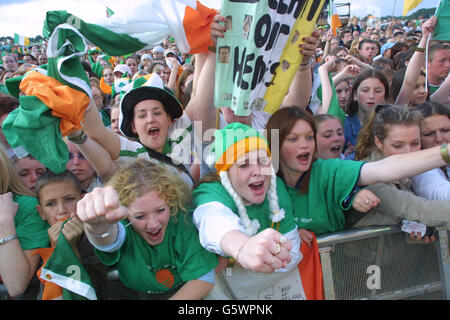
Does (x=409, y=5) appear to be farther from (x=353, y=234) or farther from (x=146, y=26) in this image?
(x=146, y=26)

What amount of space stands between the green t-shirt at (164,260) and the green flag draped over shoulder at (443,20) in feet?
9.40

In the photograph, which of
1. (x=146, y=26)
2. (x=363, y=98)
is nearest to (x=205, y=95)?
(x=146, y=26)

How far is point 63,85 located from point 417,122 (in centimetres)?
228

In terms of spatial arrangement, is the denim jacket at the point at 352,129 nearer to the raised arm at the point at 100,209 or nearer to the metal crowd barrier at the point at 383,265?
the metal crowd barrier at the point at 383,265

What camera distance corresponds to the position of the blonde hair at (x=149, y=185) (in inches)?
72.4

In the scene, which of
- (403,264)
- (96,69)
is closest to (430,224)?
(403,264)

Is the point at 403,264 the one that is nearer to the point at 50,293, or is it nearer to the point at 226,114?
the point at 226,114

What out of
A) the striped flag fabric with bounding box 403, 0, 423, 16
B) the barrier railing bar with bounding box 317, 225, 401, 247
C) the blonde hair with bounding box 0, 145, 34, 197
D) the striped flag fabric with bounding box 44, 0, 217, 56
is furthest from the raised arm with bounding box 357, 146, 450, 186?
the striped flag fabric with bounding box 403, 0, 423, 16

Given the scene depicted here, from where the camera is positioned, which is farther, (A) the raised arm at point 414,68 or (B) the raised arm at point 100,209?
(A) the raised arm at point 414,68

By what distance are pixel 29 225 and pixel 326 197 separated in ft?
5.78

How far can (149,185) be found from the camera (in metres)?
1.87

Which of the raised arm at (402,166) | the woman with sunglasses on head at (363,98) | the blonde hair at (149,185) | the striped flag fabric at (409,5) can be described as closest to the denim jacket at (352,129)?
the woman with sunglasses on head at (363,98)

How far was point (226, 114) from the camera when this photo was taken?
2.73 metres
